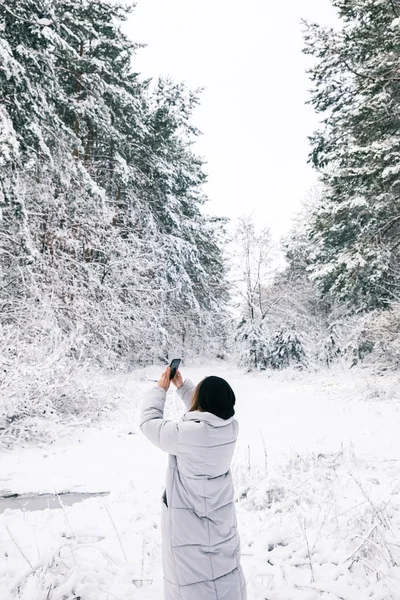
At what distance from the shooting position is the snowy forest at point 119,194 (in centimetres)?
877

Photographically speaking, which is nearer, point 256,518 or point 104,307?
point 256,518

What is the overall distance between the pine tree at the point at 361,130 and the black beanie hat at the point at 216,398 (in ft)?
31.8

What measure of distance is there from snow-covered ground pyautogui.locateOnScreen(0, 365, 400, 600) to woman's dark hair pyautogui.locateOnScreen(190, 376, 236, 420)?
6.29 ft

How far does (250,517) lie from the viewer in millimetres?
4340

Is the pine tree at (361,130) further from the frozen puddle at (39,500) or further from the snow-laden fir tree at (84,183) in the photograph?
the frozen puddle at (39,500)

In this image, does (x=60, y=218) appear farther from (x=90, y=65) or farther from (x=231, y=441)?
(x=231, y=441)

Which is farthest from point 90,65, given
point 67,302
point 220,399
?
point 220,399

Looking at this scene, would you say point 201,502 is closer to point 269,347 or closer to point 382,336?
point 382,336

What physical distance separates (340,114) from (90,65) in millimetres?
9349

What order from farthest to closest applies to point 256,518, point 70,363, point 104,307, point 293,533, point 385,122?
point 104,307, point 385,122, point 70,363, point 256,518, point 293,533

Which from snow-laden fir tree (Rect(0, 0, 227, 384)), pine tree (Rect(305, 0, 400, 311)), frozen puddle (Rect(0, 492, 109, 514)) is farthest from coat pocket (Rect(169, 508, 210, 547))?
pine tree (Rect(305, 0, 400, 311))

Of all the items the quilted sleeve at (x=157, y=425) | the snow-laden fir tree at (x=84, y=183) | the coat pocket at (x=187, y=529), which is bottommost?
the coat pocket at (x=187, y=529)

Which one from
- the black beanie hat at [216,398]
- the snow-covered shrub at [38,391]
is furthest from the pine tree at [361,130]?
the black beanie hat at [216,398]

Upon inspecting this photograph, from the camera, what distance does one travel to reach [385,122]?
10750 millimetres
